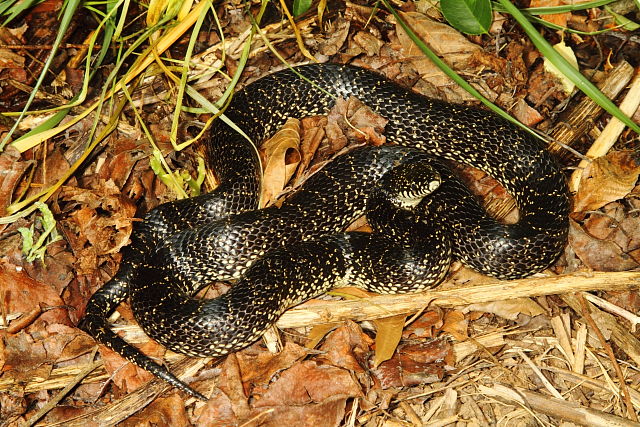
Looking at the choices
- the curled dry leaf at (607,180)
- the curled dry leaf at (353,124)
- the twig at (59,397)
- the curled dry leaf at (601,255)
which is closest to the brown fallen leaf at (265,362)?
the twig at (59,397)

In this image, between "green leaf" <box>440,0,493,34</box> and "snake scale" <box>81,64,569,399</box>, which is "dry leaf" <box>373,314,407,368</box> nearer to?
"snake scale" <box>81,64,569,399</box>

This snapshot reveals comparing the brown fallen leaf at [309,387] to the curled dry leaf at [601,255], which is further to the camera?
the curled dry leaf at [601,255]

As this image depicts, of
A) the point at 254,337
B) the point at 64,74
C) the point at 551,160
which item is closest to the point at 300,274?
the point at 254,337

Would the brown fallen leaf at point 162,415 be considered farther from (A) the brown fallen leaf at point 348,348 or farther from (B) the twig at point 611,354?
(B) the twig at point 611,354

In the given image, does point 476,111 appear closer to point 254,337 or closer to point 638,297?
point 638,297

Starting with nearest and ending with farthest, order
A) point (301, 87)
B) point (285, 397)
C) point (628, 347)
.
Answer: point (285, 397)
point (628, 347)
point (301, 87)

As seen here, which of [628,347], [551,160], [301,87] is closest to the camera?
[628,347]

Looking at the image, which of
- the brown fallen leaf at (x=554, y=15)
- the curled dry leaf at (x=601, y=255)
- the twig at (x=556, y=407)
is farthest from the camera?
the brown fallen leaf at (x=554, y=15)
